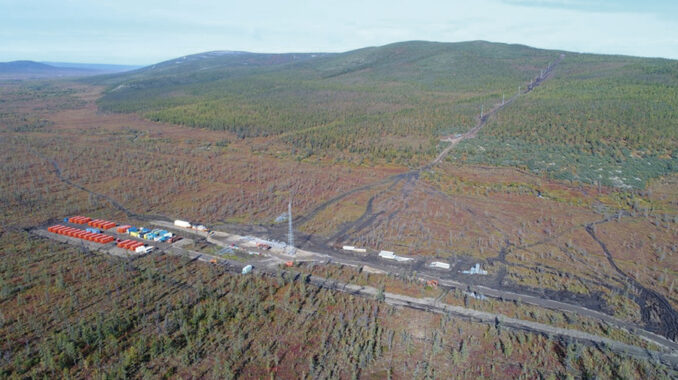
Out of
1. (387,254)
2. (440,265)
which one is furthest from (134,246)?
(440,265)

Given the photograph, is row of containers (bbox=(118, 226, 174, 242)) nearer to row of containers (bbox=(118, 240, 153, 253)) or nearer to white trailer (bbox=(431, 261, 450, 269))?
row of containers (bbox=(118, 240, 153, 253))

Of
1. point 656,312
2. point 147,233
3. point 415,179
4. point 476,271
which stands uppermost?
point 147,233

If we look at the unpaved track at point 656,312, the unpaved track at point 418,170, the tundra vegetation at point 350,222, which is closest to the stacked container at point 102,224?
the tundra vegetation at point 350,222

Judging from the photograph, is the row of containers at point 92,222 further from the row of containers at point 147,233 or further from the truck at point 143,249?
the truck at point 143,249

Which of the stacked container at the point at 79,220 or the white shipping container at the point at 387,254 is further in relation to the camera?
the stacked container at the point at 79,220

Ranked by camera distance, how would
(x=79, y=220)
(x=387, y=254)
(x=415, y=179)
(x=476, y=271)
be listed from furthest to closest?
(x=415, y=179) → (x=79, y=220) → (x=387, y=254) → (x=476, y=271)

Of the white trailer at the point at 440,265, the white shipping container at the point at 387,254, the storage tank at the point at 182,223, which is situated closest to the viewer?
the white trailer at the point at 440,265

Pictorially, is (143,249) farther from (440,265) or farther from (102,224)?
(440,265)
